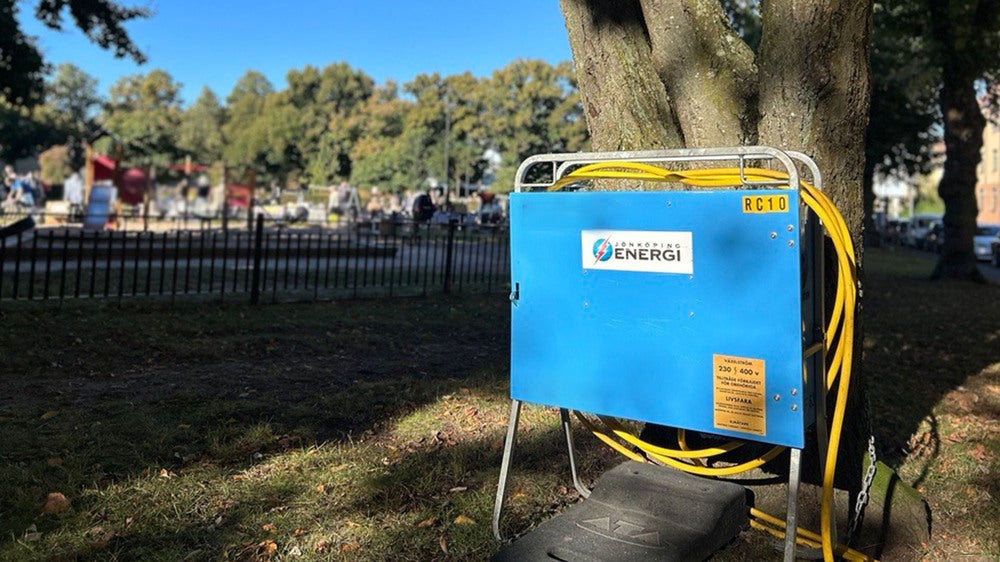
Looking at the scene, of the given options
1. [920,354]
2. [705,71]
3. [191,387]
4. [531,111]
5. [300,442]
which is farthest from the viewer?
[531,111]

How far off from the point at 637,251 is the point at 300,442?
2326mm

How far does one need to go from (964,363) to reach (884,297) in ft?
21.6

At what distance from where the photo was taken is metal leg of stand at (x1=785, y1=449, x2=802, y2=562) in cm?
249

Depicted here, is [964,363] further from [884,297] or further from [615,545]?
[884,297]

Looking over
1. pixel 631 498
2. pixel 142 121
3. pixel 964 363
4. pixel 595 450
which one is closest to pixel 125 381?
pixel 595 450

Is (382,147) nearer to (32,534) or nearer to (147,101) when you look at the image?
(147,101)

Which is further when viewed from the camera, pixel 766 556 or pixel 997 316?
pixel 997 316

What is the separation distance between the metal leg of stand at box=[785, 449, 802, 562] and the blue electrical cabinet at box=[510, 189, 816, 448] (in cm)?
8

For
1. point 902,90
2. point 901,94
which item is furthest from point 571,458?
point 901,94

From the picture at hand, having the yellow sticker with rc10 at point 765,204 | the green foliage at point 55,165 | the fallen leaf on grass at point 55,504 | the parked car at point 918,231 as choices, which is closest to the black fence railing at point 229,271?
the fallen leaf on grass at point 55,504

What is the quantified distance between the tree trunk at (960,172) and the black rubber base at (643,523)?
1604cm

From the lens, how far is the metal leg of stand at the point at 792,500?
98.2 inches

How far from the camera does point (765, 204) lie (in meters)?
2.39

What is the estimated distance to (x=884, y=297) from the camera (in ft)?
43.3
